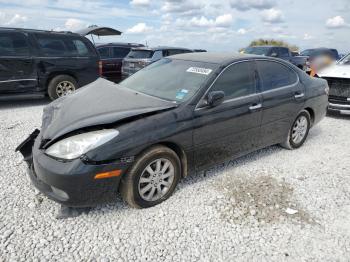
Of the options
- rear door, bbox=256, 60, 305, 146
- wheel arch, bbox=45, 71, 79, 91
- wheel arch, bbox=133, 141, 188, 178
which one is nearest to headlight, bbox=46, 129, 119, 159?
wheel arch, bbox=133, 141, 188, 178

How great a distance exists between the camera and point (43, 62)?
23.6ft

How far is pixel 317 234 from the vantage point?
288 cm

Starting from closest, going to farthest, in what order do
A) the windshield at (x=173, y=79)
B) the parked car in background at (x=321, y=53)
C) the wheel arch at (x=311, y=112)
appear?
the windshield at (x=173, y=79)
the wheel arch at (x=311, y=112)
the parked car in background at (x=321, y=53)

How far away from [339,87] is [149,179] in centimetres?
587

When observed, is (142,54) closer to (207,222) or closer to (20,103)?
(20,103)

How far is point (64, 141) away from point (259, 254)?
201cm

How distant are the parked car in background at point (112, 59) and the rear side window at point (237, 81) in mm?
7802

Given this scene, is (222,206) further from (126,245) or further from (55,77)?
(55,77)

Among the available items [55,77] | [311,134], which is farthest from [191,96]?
[55,77]

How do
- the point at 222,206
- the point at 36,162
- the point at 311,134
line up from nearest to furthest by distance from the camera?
1. the point at 36,162
2. the point at 222,206
3. the point at 311,134

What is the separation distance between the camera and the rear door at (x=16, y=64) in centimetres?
668

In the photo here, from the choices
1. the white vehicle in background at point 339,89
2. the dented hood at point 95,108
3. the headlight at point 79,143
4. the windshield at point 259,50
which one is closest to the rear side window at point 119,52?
the windshield at point 259,50

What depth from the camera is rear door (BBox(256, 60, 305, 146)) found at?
416cm

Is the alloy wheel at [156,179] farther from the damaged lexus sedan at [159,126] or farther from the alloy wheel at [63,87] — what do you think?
the alloy wheel at [63,87]
